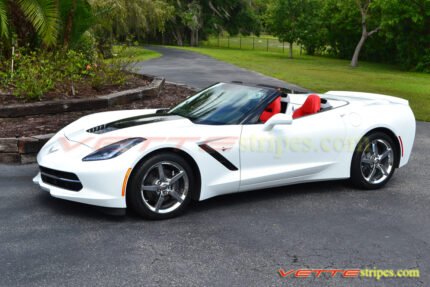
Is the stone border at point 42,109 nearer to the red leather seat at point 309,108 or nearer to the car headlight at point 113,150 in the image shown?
the car headlight at point 113,150

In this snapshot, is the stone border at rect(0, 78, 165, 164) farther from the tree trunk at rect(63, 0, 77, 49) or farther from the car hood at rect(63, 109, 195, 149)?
the tree trunk at rect(63, 0, 77, 49)

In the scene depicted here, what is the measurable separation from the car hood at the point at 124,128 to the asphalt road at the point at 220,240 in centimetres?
72

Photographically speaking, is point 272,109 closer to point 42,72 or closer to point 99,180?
point 99,180

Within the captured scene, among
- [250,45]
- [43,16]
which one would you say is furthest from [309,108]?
[250,45]

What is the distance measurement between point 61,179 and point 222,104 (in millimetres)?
1895

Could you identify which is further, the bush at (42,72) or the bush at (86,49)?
the bush at (86,49)

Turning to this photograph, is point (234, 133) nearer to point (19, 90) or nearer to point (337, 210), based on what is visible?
point (337, 210)

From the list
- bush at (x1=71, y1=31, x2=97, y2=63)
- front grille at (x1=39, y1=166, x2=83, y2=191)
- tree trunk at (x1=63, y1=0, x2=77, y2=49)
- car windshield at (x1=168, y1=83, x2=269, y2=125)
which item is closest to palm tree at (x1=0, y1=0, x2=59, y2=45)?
tree trunk at (x1=63, y1=0, x2=77, y2=49)

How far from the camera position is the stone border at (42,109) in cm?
724

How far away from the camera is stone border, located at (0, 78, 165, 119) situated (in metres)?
9.12

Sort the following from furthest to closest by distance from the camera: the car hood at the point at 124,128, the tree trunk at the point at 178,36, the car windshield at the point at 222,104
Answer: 1. the tree trunk at the point at 178,36
2. the car windshield at the point at 222,104
3. the car hood at the point at 124,128

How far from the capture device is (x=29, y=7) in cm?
1082

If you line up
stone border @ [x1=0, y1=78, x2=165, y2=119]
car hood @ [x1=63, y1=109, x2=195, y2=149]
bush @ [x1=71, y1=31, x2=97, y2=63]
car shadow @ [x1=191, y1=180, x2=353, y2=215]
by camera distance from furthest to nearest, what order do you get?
bush @ [x1=71, y1=31, x2=97, y2=63] < stone border @ [x1=0, y1=78, x2=165, y2=119] < car shadow @ [x1=191, y1=180, x2=353, y2=215] < car hood @ [x1=63, y1=109, x2=195, y2=149]

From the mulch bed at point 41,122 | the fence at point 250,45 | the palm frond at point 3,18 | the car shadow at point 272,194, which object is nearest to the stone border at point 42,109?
the mulch bed at point 41,122
